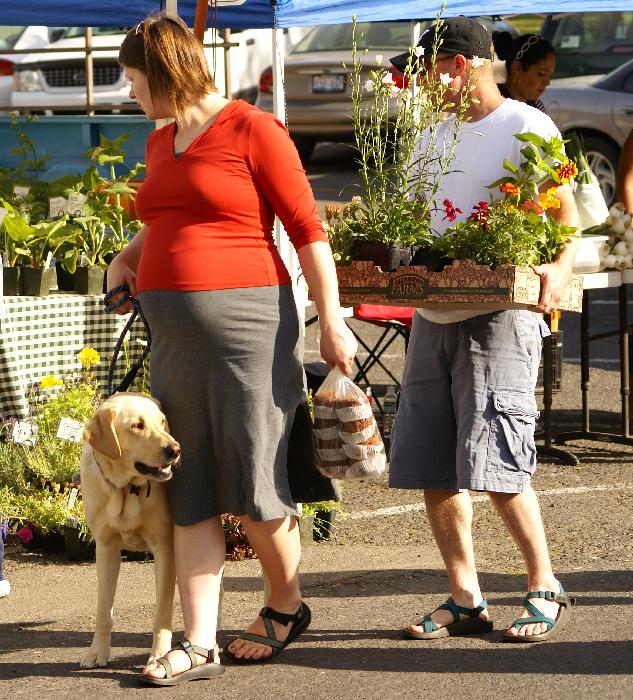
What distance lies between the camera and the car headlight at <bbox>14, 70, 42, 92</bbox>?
48.3ft

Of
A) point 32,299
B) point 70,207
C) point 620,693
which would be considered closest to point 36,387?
point 32,299

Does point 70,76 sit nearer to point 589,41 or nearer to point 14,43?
point 14,43

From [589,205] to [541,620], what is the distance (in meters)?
2.88

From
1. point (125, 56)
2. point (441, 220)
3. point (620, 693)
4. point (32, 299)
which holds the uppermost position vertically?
point (125, 56)

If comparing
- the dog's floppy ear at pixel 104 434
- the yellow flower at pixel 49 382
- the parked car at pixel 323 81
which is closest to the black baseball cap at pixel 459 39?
the dog's floppy ear at pixel 104 434

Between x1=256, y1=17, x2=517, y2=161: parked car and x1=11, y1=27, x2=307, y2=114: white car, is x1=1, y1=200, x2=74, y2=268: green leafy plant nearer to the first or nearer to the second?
x1=11, y1=27, x2=307, y2=114: white car

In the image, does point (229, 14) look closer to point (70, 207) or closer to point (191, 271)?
point (70, 207)

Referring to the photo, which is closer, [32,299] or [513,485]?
[513,485]

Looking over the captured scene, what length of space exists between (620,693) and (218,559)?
123 centimetres

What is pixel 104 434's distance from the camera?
3.83 m

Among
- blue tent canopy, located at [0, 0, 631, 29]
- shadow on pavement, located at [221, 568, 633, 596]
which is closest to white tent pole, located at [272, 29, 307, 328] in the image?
blue tent canopy, located at [0, 0, 631, 29]

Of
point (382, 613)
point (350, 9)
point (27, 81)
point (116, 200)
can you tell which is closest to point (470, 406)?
point (382, 613)

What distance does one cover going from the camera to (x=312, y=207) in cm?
385

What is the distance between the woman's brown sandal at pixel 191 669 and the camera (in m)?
3.88
